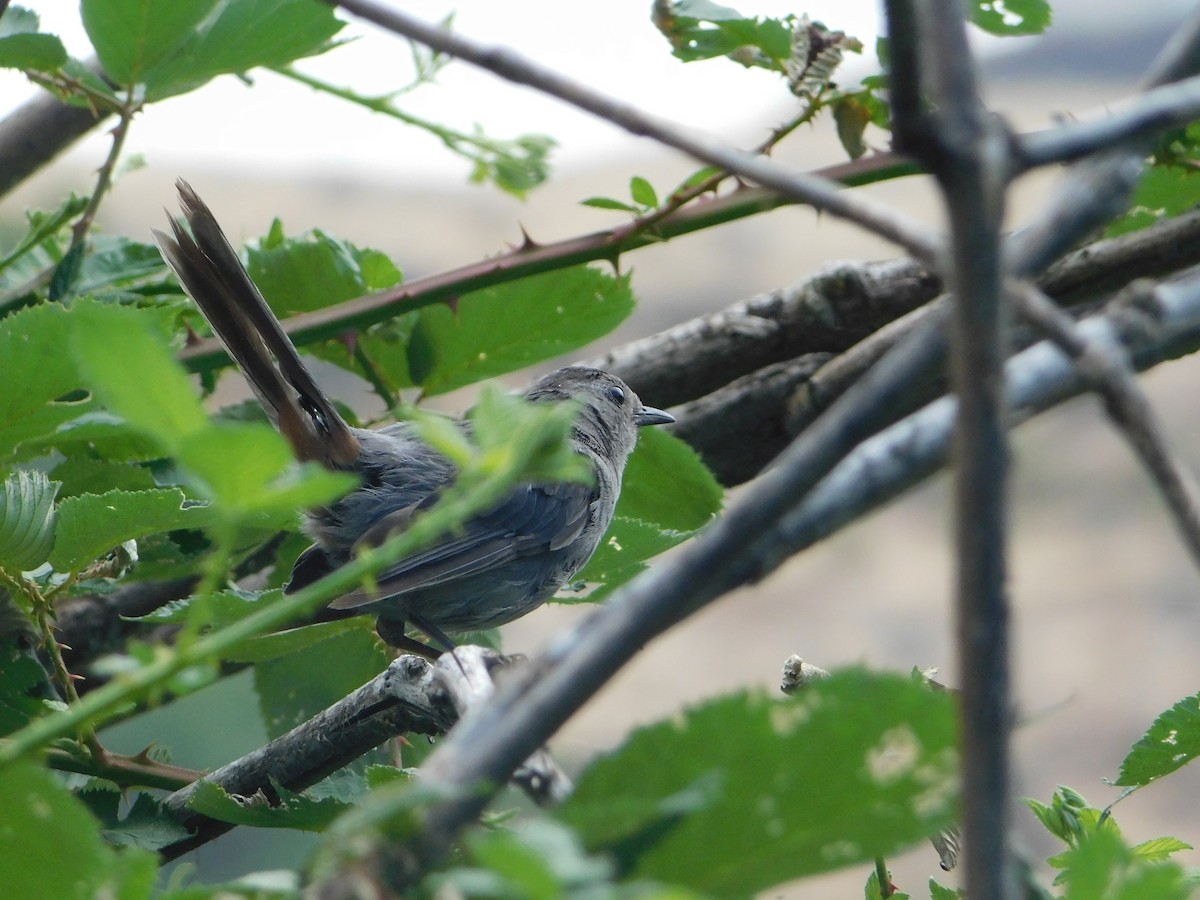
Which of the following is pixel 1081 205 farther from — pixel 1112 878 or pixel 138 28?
pixel 138 28

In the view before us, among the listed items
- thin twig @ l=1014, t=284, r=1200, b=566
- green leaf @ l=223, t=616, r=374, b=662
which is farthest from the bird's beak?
thin twig @ l=1014, t=284, r=1200, b=566

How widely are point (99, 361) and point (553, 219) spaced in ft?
73.3

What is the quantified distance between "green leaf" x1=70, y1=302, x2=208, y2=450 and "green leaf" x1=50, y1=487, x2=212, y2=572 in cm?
79

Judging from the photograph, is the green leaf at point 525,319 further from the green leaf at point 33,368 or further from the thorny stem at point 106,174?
the green leaf at point 33,368

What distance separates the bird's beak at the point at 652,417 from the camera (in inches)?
126

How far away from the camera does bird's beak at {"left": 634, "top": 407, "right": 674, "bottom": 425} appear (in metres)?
3.19

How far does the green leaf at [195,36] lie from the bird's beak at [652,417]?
1.41 metres

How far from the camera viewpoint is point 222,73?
2.14 metres

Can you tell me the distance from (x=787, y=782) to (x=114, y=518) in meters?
1.05

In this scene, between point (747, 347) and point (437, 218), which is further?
point (437, 218)

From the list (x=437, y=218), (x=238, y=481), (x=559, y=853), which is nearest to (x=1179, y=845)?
(x=559, y=853)

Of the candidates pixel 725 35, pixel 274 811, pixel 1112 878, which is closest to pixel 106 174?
pixel 725 35

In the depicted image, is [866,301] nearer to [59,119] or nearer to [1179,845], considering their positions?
[1179,845]

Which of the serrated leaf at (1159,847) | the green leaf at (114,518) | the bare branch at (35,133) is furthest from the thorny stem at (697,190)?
the bare branch at (35,133)
